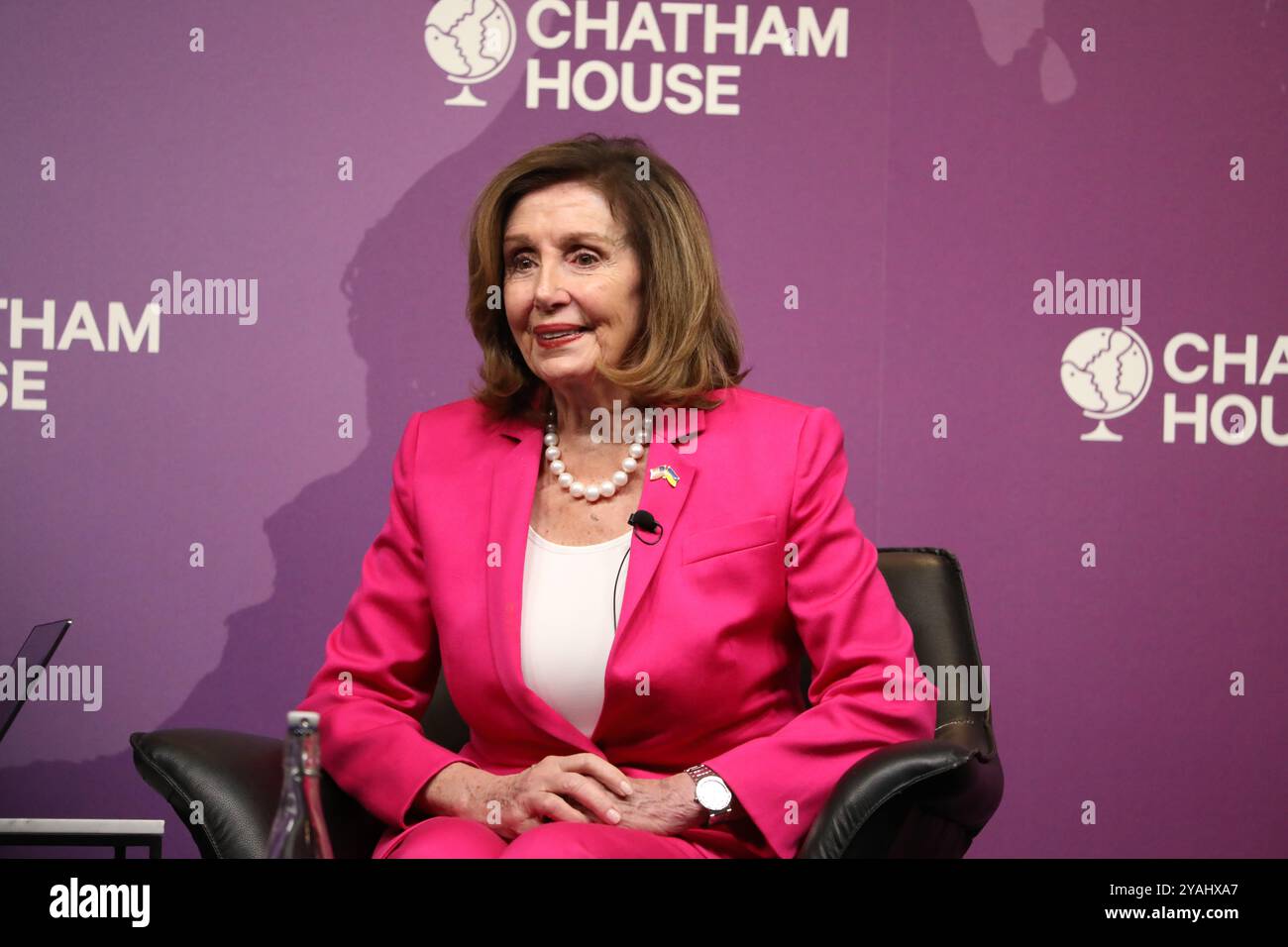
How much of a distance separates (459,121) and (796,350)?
105cm

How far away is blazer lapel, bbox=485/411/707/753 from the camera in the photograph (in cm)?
214

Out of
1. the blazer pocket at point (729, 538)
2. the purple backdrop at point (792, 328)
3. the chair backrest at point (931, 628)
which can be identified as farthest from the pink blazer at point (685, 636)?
the purple backdrop at point (792, 328)

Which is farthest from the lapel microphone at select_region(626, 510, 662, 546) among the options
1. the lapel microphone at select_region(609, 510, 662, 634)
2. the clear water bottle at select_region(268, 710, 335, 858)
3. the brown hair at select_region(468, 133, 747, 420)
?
the clear water bottle at select_region(268, 710, 335, 858)

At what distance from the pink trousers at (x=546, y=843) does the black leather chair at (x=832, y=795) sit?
0.19 meters

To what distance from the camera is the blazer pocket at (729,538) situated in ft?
7.17

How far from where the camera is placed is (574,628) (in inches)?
85.6

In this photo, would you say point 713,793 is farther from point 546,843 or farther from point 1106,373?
point 1106,373

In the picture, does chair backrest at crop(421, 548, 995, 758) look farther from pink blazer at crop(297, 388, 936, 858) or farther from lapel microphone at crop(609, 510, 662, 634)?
lapel microphone at crop(609, 510, 662, 634)

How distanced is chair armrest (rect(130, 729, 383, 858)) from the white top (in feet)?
1.35

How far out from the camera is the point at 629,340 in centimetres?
235

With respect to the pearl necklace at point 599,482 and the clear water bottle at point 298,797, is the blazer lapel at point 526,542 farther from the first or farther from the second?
the clear water bottle at point 298,797

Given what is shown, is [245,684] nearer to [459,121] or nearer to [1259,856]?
[459,121]
